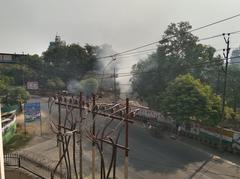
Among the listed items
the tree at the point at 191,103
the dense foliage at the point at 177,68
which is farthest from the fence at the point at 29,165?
the dense foliage at the point at 177,68

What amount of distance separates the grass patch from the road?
60 cm

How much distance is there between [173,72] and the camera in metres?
26.0

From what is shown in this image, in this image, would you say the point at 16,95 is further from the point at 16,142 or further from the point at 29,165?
the point at 29,165

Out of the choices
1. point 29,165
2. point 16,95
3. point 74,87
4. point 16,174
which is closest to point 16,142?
point 29,165

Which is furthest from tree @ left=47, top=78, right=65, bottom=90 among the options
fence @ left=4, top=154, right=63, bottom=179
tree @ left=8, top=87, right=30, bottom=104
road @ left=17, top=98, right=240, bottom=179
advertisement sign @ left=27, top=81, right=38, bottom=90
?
fence @ left=4, top=154, right=63, bottom=179

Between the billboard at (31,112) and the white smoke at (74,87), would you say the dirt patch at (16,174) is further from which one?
the white smoke at (74,87)

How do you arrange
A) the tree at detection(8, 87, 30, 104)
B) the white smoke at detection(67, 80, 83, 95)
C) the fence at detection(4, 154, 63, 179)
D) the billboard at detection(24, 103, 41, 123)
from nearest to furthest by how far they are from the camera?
the fence at detection(4, 154, 63, 179) → the billboard at detection(24, 103, 41, 123) → the tree at detection(8, 87, 30, 104) → the white smoke at detection(67, 80, 83, 95)

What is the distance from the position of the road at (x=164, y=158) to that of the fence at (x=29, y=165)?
75 cm

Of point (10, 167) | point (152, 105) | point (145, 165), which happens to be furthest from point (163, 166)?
point (152, 105)

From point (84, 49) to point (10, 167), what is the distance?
37.9 meters

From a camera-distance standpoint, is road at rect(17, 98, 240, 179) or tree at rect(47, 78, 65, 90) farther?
tree at rect(47, 78, 65, 90)

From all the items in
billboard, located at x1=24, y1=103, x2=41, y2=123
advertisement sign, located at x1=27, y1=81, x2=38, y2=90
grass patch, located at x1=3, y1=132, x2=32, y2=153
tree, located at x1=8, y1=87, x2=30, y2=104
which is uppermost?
advertisement sign, located at x1=27, y1=81, x2=38, y2=90

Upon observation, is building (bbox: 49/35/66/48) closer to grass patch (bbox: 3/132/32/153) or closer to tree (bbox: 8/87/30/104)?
Answer: tree (bbox: 8/87/30/104)

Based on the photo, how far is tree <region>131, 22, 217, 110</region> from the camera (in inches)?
1026
